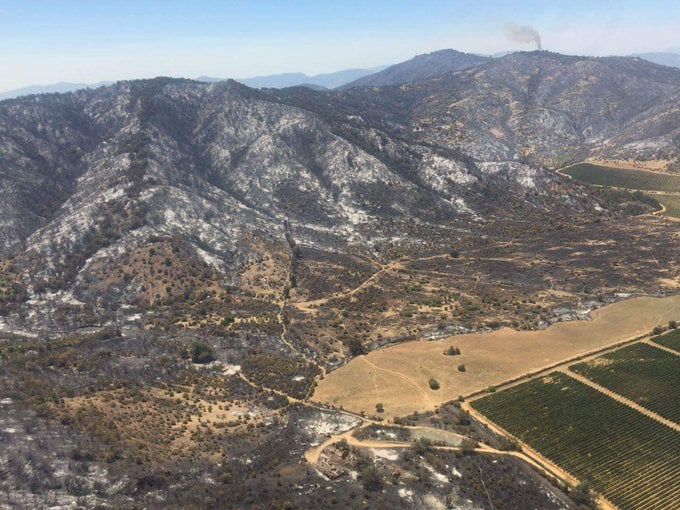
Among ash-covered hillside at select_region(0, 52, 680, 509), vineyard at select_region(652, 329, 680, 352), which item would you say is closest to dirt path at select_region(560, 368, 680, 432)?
ash-covered hillside at select_region(0, 52, 680, 509)

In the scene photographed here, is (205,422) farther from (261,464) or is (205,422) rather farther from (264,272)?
(264,272)

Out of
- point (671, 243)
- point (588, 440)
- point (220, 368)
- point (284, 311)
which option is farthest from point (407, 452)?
point (671, 243)

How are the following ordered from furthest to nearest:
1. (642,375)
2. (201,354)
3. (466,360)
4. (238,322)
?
(238,322) < (201,354) < (466,360) < (642,375)

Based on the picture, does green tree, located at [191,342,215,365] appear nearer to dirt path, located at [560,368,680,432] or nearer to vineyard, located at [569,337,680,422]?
dirt path, located at [560,368,680,432]

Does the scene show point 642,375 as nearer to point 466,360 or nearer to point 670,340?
point 670,340

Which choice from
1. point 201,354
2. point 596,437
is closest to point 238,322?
point 201,354
